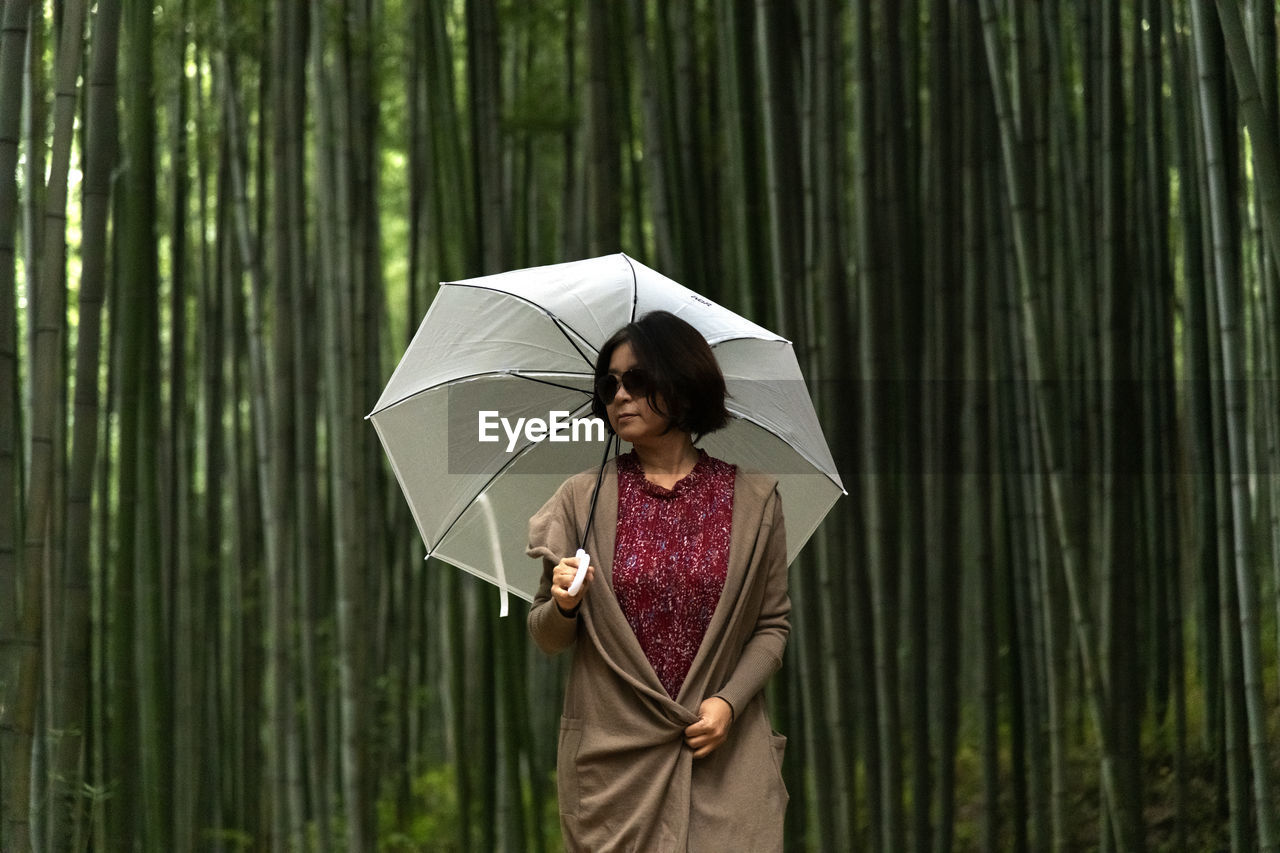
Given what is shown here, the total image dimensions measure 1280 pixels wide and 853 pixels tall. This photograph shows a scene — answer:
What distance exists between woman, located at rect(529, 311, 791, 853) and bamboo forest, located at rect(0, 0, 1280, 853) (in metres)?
0.43

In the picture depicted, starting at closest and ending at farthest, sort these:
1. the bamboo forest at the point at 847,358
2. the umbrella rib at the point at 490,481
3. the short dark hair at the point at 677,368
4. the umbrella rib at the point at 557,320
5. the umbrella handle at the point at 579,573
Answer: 1. the umbrella handle at the point at 579,573
2. the short dark hair at the point at 677,368
3. the umbrella rib at the point at 557,320
4. the umbrella rib at the point at 490,481
5. the bamboo forest at the point at 847,358

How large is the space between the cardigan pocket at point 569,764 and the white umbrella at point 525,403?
0.31m

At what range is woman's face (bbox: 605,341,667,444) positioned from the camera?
152 centimetres

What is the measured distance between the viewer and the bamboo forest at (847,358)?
7.91ft

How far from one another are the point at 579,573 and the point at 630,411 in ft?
0.66

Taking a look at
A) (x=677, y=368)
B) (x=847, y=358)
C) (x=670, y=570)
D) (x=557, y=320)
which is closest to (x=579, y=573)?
(x=670, y=570)

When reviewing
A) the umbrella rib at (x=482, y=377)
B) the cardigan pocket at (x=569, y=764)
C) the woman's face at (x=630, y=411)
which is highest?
the umbrella rib at (x=482, y=377)

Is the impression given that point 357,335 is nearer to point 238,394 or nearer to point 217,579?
point 238,394

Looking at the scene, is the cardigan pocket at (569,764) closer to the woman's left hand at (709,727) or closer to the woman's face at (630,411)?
the woman's left hand at (709,727)

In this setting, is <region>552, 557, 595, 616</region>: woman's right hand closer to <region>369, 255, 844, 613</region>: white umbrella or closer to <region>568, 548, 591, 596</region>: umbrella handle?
<region>568, 548, 591, 596</region>: umbrella handle

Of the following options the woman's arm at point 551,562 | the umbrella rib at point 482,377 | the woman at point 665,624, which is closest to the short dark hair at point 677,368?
the woman at point 665,624

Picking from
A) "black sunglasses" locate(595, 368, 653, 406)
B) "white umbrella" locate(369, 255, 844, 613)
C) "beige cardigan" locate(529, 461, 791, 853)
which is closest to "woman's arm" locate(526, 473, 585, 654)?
"beige cardigan" locate(529, 461, 791, 853)

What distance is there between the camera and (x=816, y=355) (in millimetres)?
2869

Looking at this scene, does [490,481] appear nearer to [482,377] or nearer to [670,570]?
[482,377]
